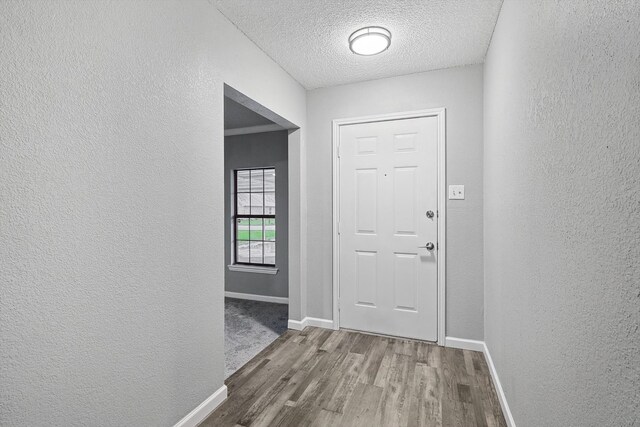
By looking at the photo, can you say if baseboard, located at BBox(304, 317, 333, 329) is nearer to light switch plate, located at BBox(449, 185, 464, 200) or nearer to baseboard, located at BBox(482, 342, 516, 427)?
baseboard, located at BBox(482, 342, 516, 427)

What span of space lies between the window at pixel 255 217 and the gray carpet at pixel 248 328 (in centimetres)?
68

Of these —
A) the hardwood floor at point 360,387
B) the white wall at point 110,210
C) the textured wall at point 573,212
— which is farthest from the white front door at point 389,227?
the white wall at point 110,210

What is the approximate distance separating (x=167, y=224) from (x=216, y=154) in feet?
1.91

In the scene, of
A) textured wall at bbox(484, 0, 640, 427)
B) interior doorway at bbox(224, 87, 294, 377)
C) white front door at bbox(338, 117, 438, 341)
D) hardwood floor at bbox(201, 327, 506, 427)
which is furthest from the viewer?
interior doorway at bbox(224, 87, 294, 377)

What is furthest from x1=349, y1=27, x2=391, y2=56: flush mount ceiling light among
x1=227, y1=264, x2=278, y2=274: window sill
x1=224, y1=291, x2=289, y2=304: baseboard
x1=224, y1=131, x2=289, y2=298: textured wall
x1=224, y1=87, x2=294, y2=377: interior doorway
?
x1=224, y1=291, x2=289, y2=304: baseboard

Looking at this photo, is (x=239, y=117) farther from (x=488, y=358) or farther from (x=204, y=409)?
(x=488, y=358)

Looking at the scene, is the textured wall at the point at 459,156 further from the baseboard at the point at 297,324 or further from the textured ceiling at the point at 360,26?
the baseboard at the point at 297,324

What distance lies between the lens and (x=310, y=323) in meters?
3.32

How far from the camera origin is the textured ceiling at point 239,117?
3607mm

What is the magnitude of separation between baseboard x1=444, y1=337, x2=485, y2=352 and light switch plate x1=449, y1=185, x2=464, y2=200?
1.23 metres

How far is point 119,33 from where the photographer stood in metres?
1.38

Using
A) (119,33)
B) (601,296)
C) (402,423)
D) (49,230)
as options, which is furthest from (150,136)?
(402,423)

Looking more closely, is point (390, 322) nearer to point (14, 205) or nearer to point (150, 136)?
point (150, 136)

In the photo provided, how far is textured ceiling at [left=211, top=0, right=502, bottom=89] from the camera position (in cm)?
198
